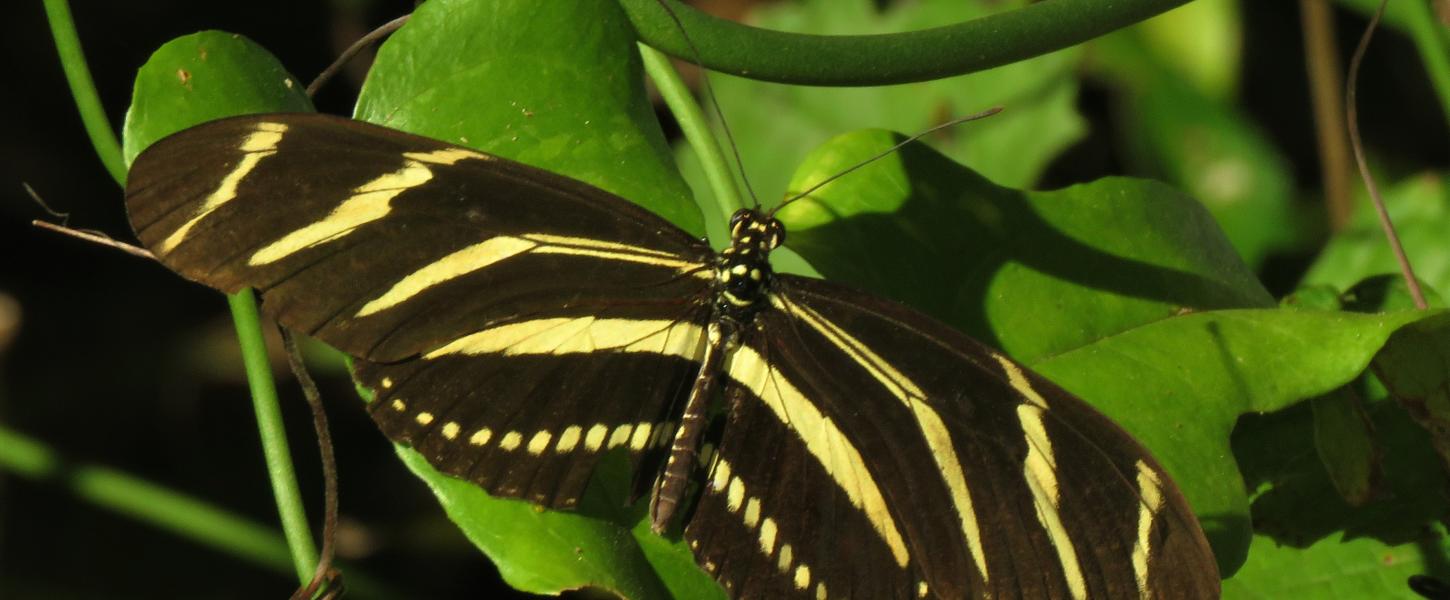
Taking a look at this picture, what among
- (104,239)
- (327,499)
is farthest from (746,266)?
(104,239)

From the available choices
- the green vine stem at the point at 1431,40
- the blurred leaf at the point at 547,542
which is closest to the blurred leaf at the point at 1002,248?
the blurred leaf at the point at 547,542

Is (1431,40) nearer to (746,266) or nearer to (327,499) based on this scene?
(746,266)

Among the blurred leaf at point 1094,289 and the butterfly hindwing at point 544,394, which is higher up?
the blurred leaf at point 1094,289

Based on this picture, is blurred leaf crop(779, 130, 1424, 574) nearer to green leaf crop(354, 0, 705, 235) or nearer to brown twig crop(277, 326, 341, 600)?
green leaf crop(354, 0, 705, 235)

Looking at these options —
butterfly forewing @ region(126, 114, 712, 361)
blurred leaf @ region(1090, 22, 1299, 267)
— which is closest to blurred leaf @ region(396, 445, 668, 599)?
butterfly forewing @ region(126, 114, 712, 361)

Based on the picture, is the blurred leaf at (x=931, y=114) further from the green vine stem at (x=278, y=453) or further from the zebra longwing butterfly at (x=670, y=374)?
the green vine stem at (x=278, y=453)

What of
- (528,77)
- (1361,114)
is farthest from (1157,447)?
(1361,114)
